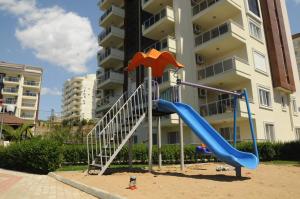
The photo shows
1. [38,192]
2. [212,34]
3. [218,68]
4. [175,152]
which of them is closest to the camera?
[38,192]

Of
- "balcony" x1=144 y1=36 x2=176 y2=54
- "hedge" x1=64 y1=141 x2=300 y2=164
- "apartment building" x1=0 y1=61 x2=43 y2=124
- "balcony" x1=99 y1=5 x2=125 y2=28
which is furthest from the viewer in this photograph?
"apartment building" x1=0 y1=61 x2=43 y2=124

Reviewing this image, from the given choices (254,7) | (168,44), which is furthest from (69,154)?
(254,7)

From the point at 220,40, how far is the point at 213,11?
10.6 ft

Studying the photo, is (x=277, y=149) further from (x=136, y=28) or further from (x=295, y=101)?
(x=136, y=28)

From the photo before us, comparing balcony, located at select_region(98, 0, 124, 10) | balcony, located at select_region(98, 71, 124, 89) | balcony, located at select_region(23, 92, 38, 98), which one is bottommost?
balcony, located at select_region(98, 71, 124, 89)

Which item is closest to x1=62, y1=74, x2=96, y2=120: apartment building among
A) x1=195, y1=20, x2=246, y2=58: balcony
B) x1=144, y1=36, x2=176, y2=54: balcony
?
x1=144, y1=36, x2=176, y2=54: balcony

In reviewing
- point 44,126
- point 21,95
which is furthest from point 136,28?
point 21,95

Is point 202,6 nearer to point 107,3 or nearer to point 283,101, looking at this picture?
point 283,101

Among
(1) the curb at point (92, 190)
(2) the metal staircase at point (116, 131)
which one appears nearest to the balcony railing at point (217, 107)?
(2) the metal staircase at point (116, 131)

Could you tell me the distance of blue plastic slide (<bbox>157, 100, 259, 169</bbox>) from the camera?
32.0 ft

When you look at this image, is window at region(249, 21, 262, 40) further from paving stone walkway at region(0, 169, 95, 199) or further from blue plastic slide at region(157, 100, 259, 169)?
paving stone walkway at region(0, 169, 95, 199)

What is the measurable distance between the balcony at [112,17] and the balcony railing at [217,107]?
20.2 metres

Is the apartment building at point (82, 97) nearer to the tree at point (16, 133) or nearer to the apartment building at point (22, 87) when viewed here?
the apartment building at point (22, 87)

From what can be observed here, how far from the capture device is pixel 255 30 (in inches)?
1109
